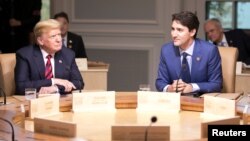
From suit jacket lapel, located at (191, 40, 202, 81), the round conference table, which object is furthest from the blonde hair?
suit jacket lapel, located at (191, 40, 202, 81)

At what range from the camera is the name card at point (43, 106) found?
142 inches

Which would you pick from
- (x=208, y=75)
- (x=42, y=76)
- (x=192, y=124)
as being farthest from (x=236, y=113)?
(x=42, y=76)

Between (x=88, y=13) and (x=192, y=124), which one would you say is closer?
(x=192, y=124)

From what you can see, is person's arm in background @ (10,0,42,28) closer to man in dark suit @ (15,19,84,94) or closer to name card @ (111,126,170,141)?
man in dark suit @ (15,19,84,94)

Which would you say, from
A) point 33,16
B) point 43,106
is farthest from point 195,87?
point 33,16

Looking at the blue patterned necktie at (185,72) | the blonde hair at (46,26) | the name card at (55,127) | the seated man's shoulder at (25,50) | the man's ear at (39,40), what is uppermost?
the blonde hair at (46,26)

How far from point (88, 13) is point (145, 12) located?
28.9 inches

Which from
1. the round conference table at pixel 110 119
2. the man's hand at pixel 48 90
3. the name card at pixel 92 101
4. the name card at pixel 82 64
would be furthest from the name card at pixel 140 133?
the name card at pixel 82 64

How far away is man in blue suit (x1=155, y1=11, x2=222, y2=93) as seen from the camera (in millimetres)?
4836

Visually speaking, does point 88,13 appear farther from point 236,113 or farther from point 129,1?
point 236,113

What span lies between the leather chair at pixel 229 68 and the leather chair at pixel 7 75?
1.61 m

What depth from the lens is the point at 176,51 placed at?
491cm

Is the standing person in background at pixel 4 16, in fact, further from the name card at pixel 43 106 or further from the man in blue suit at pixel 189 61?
the name card at pixel 43 106

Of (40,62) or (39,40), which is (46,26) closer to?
(39,40)
